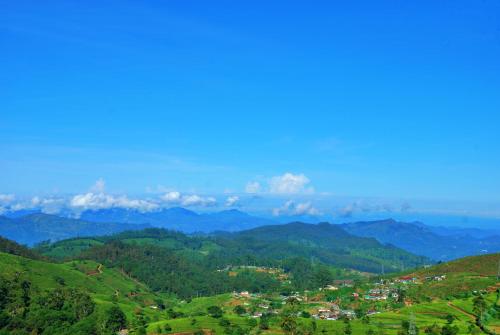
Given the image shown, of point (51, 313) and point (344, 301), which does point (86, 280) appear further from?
point (344, 301)

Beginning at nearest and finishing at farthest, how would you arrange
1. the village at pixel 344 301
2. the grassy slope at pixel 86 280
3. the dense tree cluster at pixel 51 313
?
1. the dense tree cluster at pixel 51 313
2. the village at pixel 344 301
3. the grassy slope at pixel 86 280

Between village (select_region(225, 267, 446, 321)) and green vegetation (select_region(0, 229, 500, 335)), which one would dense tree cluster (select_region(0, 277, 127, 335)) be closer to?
green vegetation (select_region(0, 229, 500, 335))

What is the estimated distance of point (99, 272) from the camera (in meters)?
194

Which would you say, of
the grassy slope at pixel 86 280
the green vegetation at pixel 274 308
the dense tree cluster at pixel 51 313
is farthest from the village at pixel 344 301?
the dense tree cluster at pixel 51 313

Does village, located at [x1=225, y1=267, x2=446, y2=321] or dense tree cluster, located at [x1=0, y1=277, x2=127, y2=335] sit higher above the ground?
dense tree cluster, located at [x1=0, y1=277, x2=127, y2=335]

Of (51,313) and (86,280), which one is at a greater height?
(51,313)

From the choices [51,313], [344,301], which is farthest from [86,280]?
[344,301]

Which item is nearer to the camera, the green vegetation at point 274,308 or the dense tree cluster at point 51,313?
the green vegetation at point 274,308

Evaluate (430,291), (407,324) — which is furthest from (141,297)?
(407,324)

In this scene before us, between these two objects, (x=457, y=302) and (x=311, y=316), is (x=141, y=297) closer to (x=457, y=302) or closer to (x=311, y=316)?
(x=311, y=316)

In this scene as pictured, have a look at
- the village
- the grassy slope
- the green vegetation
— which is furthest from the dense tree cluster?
the village

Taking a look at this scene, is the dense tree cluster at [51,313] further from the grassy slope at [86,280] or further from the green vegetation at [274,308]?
the grassy slope at [86,280]

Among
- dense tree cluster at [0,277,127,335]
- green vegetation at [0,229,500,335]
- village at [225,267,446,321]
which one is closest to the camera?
green vegetation at [0,229,500,335]

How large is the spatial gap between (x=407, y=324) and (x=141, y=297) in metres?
111
